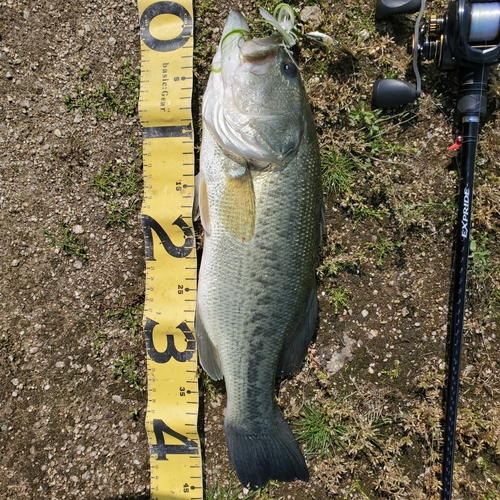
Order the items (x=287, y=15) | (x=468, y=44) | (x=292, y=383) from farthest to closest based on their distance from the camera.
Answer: (x=292, y=383)
(x=287, y=15)
(x=468, y=44)

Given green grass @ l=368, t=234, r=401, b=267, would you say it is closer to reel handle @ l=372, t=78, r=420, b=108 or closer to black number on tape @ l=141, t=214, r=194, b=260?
reel handle @ l=372, t=78, r=420, b=108

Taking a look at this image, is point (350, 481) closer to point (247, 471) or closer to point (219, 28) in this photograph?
point (247, 471)

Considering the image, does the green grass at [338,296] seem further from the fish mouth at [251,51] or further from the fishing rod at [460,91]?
the fish mouth at [251,51]

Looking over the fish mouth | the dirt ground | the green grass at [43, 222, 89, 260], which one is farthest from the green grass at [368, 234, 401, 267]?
the green grass at [43, 222, 89, 260]

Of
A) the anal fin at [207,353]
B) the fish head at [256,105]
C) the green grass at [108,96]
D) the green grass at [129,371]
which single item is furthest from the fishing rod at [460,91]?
the green grass at [129,371]

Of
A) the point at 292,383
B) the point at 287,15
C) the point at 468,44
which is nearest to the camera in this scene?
the point at 468,44

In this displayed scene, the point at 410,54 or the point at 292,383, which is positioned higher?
the point at 410,54

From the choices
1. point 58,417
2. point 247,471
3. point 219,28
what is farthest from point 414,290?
point 58,417

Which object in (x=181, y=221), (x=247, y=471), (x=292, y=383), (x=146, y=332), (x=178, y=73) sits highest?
(x=178, y=73)
